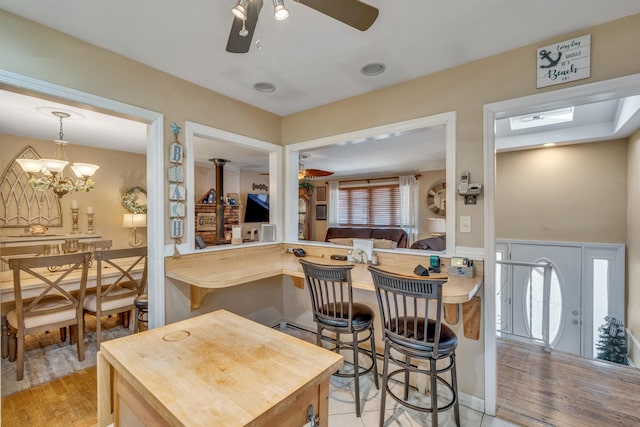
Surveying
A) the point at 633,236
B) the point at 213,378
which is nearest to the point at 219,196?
the point at 213,378

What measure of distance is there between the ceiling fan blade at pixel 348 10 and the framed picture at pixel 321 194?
727 centimetres

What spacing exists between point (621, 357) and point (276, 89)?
521 centimetres

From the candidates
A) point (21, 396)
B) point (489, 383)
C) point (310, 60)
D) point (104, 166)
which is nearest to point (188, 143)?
point (310, 60)

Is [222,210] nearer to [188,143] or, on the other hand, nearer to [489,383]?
[188,143]

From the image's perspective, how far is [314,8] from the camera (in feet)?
4.00

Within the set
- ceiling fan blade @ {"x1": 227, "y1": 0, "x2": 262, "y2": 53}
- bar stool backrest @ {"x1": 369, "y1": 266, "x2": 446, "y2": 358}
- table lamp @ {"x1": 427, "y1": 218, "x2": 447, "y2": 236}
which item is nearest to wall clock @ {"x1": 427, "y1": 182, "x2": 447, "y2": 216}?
table lamp @ {"x1": 427, "y1": 218, "x2": 447, "y2": 236}

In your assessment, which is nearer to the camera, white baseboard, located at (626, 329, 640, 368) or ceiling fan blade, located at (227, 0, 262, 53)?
ceiling fan blade, located at (227, 0, 262, 53)

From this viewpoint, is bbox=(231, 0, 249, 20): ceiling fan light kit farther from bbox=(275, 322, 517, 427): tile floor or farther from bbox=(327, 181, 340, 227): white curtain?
bbox=(327, 181, 340, 227): white curtain

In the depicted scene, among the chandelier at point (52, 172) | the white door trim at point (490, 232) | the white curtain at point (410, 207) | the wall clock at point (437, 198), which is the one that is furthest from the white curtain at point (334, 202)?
the white door trim at point (490, 232)

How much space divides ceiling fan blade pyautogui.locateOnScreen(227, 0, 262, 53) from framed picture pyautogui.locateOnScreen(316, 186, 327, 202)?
7132 mm

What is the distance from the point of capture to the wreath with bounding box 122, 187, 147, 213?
4840mm

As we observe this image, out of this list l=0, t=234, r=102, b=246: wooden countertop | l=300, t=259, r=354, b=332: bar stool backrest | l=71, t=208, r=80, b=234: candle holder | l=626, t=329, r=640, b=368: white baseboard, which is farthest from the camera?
l=71, t=208, r=80, b=234: candle holder

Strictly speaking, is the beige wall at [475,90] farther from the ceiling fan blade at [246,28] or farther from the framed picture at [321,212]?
the framed picture at [321,212]

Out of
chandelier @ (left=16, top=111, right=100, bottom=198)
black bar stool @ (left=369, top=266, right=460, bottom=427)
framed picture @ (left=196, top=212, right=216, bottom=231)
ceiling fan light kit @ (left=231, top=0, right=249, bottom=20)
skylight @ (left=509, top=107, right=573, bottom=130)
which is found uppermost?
skylight @ (left=509, top=107, right=573, bottom=130)
